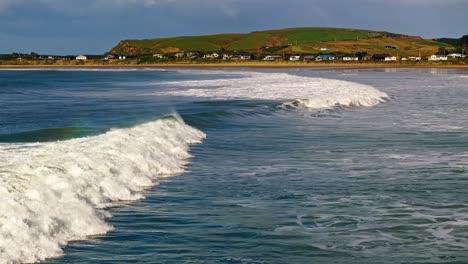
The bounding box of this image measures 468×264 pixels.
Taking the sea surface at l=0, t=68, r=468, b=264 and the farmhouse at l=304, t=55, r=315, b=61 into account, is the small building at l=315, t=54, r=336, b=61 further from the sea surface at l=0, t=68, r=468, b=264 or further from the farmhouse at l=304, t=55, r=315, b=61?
the sea surface at l=0, t=68, r=468, b=264

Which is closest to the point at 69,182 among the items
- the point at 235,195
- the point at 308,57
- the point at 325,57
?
the point at 235,195

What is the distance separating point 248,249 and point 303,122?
18.9 metres

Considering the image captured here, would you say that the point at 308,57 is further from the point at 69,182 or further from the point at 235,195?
the point at 69,182

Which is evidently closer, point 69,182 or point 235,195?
point 69,182

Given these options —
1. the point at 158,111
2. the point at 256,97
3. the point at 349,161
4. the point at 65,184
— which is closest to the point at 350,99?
the point at 256,97

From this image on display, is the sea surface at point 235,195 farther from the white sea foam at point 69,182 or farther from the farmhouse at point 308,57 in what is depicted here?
the farmhouse at point 308,57

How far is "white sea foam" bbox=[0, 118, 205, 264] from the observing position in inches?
380

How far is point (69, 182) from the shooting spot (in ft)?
41.1

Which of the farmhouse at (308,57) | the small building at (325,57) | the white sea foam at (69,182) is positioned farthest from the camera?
the farmhouse at (308,57)

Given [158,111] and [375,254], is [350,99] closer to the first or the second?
[158,111]

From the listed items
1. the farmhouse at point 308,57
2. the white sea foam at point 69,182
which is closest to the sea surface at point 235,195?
the white sea foam at point 69,182

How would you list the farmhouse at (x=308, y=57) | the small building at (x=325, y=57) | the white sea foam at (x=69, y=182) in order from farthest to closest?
the farmhouse at (x=308, y=57)
the small building at (x=325, y=57)
the white sea foam at (x=69, y=182)

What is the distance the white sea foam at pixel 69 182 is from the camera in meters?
9.66

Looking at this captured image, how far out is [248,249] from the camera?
985 centimetres
